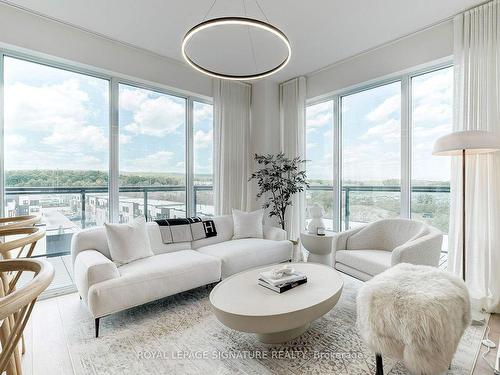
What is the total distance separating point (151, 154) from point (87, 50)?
4.68 ft

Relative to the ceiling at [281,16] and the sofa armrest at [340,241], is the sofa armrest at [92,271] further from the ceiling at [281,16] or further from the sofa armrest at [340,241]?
the ceiling at [281,16]

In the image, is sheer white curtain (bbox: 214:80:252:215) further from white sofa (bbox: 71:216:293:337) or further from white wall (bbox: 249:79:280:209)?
white sofa (bbox: 71:216:293:337)

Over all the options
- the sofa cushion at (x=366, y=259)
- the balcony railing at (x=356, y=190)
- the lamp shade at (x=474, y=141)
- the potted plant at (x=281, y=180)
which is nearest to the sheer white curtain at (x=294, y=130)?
the potted plant at (x=281, y=180)

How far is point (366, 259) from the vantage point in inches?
105

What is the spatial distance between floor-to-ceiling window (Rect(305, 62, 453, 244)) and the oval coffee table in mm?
1846

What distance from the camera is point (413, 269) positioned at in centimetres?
187

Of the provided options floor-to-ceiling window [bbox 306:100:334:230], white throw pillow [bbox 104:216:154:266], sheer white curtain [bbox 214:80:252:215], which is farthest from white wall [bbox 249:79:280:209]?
white throw pillow [bbox 104:216:154:266]

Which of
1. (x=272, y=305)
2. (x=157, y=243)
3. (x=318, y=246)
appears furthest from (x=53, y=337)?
(x=318, y=246)

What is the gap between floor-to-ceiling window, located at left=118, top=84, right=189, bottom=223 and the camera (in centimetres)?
365

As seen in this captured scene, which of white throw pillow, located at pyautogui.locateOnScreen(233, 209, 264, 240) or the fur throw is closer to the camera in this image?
the fur throw

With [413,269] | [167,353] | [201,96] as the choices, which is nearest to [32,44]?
[201,96]

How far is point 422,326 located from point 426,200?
2.43 m

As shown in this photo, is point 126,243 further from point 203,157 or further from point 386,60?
point 386,60

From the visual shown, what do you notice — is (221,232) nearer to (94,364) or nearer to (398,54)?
(94,364)
